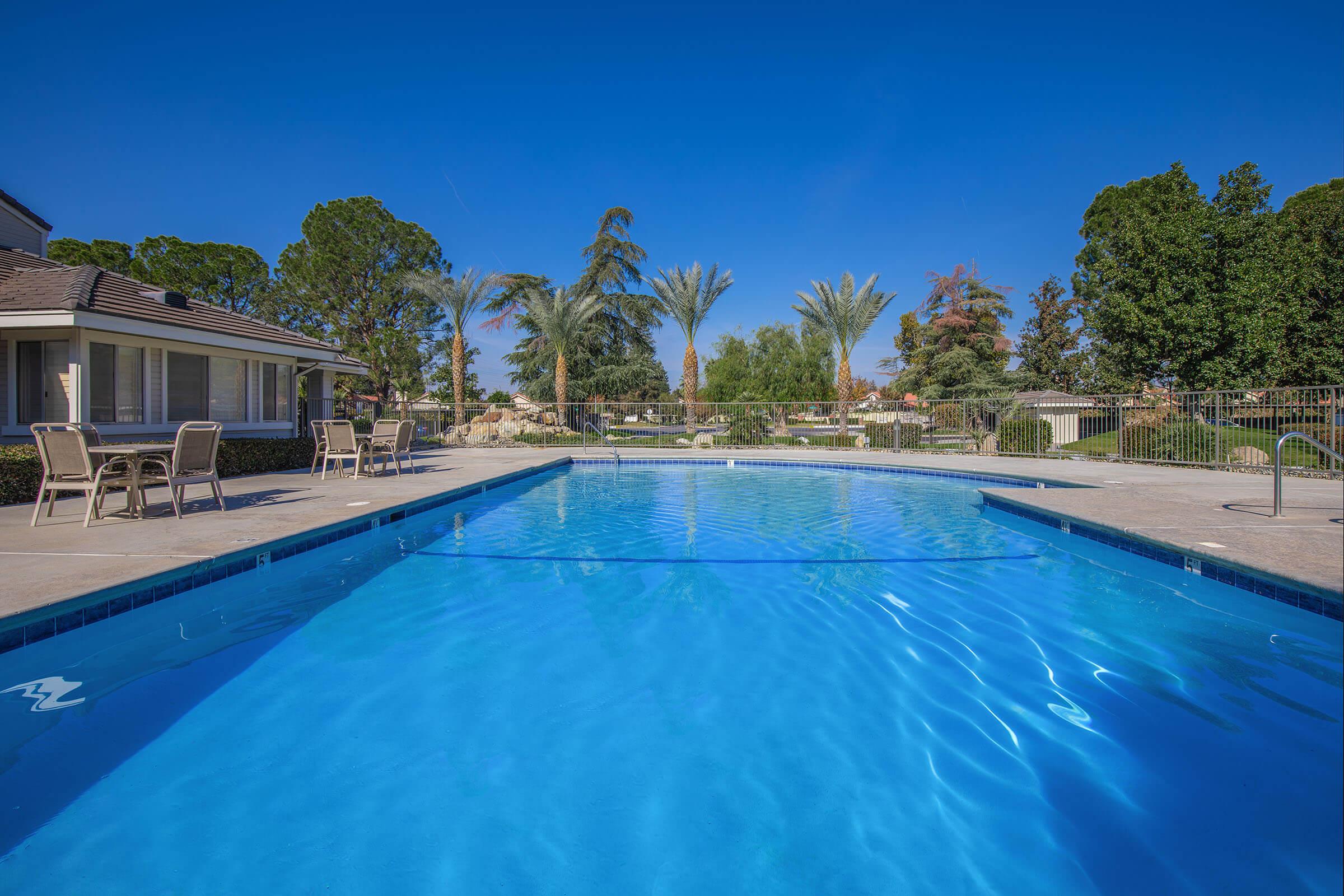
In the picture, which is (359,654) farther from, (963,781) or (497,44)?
(497,44)

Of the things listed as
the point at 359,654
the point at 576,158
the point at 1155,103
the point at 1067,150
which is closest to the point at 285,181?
the point at 576,158

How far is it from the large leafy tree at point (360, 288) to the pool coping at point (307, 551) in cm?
2739

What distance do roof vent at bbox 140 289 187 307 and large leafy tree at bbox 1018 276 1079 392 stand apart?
3423 cm

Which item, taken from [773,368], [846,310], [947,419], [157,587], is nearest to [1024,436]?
[947,419]

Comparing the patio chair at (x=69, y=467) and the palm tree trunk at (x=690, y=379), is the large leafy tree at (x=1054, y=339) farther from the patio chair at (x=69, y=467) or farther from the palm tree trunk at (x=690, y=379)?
the patio chair at (x=69, y=467)

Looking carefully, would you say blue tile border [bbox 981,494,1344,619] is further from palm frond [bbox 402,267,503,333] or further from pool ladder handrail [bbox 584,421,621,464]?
palm frond [bbox 402,267,503,333]

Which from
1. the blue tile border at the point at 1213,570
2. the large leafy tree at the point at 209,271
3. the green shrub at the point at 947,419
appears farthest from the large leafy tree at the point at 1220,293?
the large leafy tree at the point at 209,271

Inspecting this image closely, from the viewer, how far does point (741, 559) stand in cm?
572

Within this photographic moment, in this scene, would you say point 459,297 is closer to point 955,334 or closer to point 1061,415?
point 1061,415

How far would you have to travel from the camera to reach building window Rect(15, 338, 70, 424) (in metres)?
9.02

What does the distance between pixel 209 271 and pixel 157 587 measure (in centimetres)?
3598

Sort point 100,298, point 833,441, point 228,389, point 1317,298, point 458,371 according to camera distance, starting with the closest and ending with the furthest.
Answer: point 100,298 → point 228,389 → point 833,441 → point 1317,298 → point 458,371

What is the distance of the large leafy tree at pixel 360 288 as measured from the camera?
3192 centimetres

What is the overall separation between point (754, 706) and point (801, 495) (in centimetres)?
700
